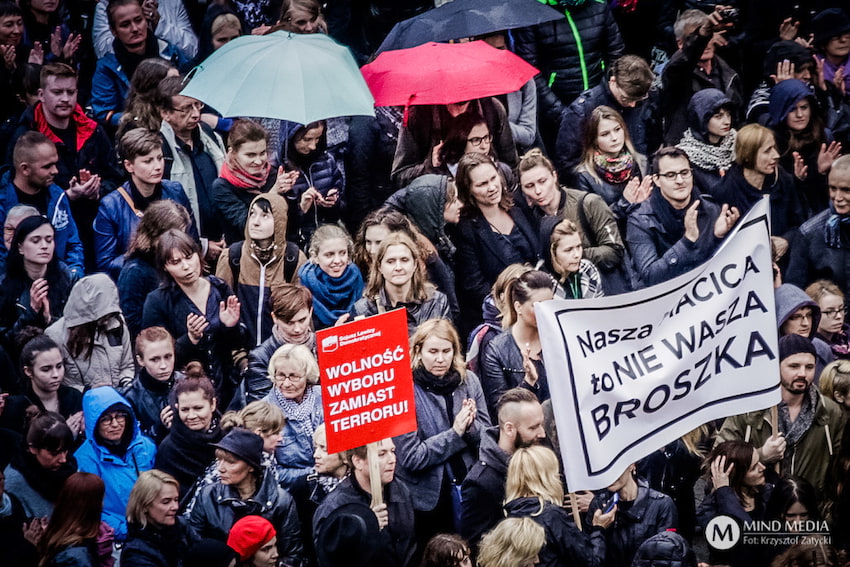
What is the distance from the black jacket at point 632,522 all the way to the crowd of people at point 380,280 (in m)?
0.02

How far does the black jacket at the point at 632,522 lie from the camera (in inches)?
472

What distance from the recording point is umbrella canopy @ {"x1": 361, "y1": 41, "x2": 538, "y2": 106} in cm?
1284

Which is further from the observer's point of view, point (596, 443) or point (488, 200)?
point (488, 200)

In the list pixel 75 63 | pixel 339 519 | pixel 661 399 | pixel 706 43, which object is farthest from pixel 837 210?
pixel 75 63

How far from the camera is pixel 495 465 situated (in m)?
11.9

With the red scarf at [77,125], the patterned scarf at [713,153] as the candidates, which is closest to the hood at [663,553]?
the patterned scarf at [713,153]

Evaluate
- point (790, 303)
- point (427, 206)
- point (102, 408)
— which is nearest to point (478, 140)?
point (427, 206)

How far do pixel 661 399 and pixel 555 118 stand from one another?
2756 millimetres

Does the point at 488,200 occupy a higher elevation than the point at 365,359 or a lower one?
higher

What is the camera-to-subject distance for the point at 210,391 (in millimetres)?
11898

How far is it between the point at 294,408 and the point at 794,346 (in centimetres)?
325

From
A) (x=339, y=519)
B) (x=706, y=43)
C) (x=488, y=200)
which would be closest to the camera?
(x=339, y=519)

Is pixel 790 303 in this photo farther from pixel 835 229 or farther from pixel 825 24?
pixel 825 24

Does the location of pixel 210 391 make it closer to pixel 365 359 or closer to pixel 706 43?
pixel 365 359
